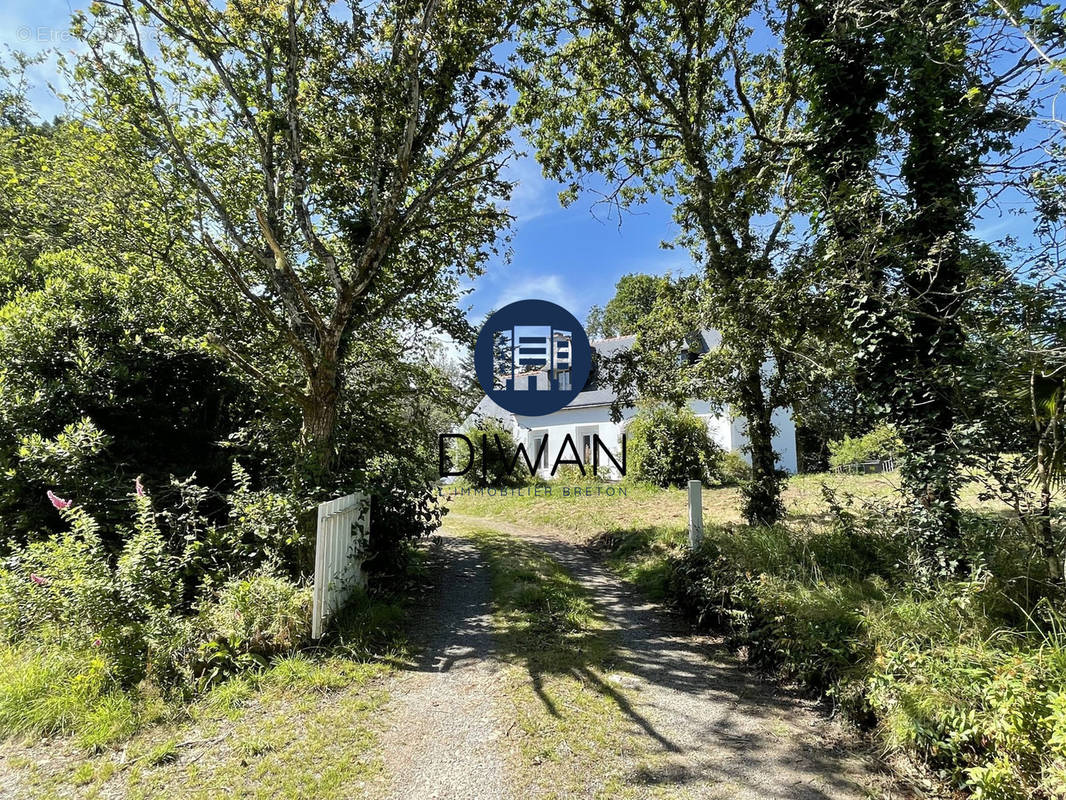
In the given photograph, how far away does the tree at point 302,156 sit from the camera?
572 cm

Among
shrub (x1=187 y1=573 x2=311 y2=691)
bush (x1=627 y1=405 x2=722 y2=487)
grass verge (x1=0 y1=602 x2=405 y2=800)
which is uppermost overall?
bush (x1=627 y1=405 x2=722 y2=487)

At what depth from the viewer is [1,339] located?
5.55m

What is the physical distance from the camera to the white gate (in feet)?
14.3

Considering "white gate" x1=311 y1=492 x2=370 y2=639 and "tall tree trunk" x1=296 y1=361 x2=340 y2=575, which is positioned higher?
"tall tree trunk" x1=296 y1=361 x2=340 y2=575

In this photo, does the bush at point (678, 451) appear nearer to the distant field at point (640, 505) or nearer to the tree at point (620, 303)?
the distant field at point (640, 505)

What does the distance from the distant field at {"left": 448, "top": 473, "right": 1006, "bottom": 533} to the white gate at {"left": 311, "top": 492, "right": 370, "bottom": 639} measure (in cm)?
545

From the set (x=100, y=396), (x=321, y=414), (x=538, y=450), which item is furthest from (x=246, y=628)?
(x=538, y=450)

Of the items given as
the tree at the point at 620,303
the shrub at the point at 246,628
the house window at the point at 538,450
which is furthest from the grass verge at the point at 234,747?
the tree at the point at 620,303

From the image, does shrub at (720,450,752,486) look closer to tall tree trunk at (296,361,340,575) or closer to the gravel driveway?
the gravel driveway

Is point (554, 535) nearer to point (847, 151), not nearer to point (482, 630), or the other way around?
point (482, 630)

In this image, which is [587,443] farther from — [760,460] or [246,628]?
[246,628]

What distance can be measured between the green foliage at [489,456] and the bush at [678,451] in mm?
4905

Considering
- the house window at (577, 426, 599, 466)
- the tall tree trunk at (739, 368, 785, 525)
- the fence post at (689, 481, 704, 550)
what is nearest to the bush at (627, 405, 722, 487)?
the house window at (577, 426, 599, 466)

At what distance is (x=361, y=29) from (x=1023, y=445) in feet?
27.6
